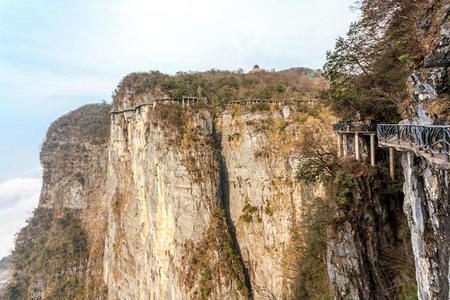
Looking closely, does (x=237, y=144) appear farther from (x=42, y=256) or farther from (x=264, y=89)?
(x=42, y=256)

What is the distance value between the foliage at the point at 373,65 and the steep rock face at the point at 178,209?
14.3 meters

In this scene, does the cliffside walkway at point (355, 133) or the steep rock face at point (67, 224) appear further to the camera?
the steep rock face at point (67, 224)

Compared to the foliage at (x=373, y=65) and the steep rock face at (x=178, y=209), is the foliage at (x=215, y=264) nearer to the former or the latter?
the steep rock face at (x=178, y=209)

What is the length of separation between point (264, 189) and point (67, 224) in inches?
1637

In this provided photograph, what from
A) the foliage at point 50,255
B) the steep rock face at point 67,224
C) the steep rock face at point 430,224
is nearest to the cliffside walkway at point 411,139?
the steep rock face at point 430,224

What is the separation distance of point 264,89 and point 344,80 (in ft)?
53.0

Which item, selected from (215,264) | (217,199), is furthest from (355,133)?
(215,264)

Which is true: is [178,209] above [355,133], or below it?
below

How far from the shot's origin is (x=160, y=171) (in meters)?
23.4

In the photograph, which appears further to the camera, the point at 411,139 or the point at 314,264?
the point at 314,264

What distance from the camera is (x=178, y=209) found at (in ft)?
74.8

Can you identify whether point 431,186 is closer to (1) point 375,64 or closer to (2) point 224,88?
(1) point 375,64

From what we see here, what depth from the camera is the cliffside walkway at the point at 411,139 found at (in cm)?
465

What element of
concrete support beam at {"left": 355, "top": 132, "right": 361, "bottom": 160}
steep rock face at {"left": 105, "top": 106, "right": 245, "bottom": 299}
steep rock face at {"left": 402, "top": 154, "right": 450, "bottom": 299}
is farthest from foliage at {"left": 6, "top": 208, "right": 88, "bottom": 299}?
steep rock face at {"left": 402, "top": 154, "right": 450, "bottom": 299}
